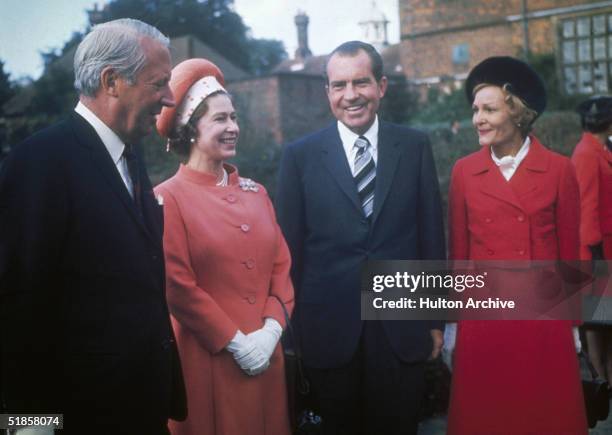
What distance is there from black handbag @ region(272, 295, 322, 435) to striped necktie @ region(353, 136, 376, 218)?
55cm

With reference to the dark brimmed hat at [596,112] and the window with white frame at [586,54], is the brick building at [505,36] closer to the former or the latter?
the window with white frame at [586,54]

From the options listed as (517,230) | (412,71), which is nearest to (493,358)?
(517,230)

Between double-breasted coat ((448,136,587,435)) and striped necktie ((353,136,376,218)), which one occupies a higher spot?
striped necktie ((353,136,376,218))

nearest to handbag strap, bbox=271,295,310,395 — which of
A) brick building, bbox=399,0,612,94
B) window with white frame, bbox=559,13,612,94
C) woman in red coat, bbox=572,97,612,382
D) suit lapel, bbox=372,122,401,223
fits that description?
suit lapel, bbox=372,122,401,223

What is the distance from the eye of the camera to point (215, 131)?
2596mm

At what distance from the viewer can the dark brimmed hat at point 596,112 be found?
4.59m

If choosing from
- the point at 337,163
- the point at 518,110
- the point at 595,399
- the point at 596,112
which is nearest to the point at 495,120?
the point at 518,110

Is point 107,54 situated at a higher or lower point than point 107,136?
higher

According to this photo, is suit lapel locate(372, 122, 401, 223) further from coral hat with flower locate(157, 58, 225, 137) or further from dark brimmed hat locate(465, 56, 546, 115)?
coral hat with flower locate(157, 58, 225, 137)

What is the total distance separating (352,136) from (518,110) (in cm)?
76

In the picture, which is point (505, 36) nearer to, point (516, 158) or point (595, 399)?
point (516, 158)

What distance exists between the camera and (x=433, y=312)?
2875 millimetres

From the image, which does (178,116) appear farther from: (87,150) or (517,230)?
(517,230)

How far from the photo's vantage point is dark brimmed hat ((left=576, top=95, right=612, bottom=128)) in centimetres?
459
